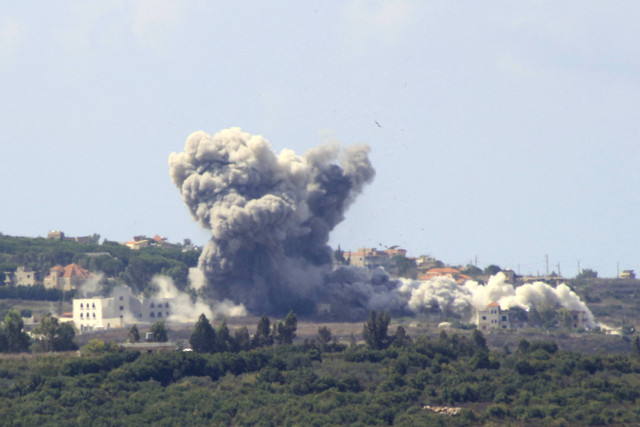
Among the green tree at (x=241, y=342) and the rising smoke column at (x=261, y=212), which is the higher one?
the rising smoke column at (x=261, y=212)

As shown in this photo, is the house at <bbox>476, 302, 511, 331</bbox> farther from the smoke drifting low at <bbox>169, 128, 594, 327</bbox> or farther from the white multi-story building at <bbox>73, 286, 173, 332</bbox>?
the white multi-story building at <bbox>73, 286, 173, 332</bbox>

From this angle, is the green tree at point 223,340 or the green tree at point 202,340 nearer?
the green tree at point 202,340

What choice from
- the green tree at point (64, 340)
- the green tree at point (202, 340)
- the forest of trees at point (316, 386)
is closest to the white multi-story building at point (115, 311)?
the green tree at point (64, 340)

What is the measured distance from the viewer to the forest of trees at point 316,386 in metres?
108

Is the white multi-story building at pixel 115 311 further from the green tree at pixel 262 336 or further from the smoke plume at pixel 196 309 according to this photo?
the green tree at pixel 262 336

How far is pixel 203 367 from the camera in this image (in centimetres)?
12169

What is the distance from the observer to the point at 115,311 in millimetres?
185625

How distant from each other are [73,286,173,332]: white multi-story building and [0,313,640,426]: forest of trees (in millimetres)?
50943

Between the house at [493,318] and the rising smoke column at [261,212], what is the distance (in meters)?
21.1

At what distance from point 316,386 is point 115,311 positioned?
73245 millimetres

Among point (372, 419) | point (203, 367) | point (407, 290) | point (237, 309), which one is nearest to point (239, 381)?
point (203, 367)

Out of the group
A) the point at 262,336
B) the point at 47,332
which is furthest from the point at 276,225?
the point at 47,332

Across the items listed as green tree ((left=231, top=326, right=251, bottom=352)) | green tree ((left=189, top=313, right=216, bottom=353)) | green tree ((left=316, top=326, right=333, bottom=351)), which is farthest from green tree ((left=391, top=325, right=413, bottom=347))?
green tree ((left=189, top=313, right=216, bottom=353))

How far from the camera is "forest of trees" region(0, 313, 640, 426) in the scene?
354 feet
